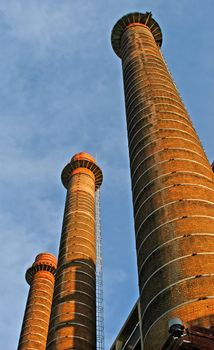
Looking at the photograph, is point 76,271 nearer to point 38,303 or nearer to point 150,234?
point 38,303

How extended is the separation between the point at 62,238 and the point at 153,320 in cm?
1742

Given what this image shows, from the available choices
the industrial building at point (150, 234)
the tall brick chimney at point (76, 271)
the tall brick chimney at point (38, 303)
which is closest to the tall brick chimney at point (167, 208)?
the industrial building at point (150, 234)

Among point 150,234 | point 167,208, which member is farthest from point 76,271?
point 167,208

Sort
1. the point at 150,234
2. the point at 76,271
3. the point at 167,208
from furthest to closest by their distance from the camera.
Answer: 1. the point at 76,271
2. the point at 167,208
3. the point at 150,234

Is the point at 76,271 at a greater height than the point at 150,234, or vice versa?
the point at 76,271

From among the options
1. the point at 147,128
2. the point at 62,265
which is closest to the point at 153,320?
the point at 147,128

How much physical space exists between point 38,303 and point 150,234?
20.7 m

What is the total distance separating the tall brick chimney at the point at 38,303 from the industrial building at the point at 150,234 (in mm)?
77

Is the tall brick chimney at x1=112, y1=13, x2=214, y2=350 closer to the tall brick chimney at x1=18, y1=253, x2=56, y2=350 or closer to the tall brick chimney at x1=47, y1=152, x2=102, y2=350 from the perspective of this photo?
the tall brick chimney at x1=47, y1=152, x2=102, y2=350

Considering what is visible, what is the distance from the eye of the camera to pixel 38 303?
3516 cm

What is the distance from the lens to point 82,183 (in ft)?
116

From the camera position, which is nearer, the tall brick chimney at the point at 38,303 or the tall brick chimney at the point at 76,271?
the tall brick chimney at the point at 76,271

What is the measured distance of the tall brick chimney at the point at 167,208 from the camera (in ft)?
45.3

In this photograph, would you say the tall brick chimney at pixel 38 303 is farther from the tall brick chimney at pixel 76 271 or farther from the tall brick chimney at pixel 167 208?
the tall brick chimney at pixel 167 208
